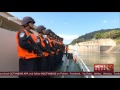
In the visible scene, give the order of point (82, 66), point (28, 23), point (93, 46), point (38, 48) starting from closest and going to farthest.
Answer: point (28, 23), point (38, 48), point (82, 66), point (93, 46)

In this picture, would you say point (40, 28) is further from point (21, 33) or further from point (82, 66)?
point (82, 66)

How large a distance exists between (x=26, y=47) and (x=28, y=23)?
39cm

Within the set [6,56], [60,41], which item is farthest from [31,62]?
[60,41]

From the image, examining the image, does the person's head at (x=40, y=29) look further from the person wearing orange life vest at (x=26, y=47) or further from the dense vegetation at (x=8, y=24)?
the dense vegetation at (x=8, y=24)

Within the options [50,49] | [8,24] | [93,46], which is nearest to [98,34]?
[93,46]

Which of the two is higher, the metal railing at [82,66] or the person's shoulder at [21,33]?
the person's shoulder at [21,33]

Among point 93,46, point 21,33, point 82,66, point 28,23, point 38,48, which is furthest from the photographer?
point 93,46

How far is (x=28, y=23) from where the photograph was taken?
411 centimetres

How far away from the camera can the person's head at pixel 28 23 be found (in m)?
4.09

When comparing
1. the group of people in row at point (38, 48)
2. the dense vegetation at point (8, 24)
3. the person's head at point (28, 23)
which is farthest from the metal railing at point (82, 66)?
the dense vegetation at point (8, 24)

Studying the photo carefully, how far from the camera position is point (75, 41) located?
15.9 ft

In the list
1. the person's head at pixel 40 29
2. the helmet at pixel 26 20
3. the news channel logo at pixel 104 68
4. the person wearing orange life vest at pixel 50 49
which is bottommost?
the news channel logo at pixel 104 68

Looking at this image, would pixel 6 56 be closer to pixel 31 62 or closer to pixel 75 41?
pixel 31 62

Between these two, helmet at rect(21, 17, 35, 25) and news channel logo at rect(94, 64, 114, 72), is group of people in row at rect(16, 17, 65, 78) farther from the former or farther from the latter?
news channel logo at rect(94, 64, 114, 72)
